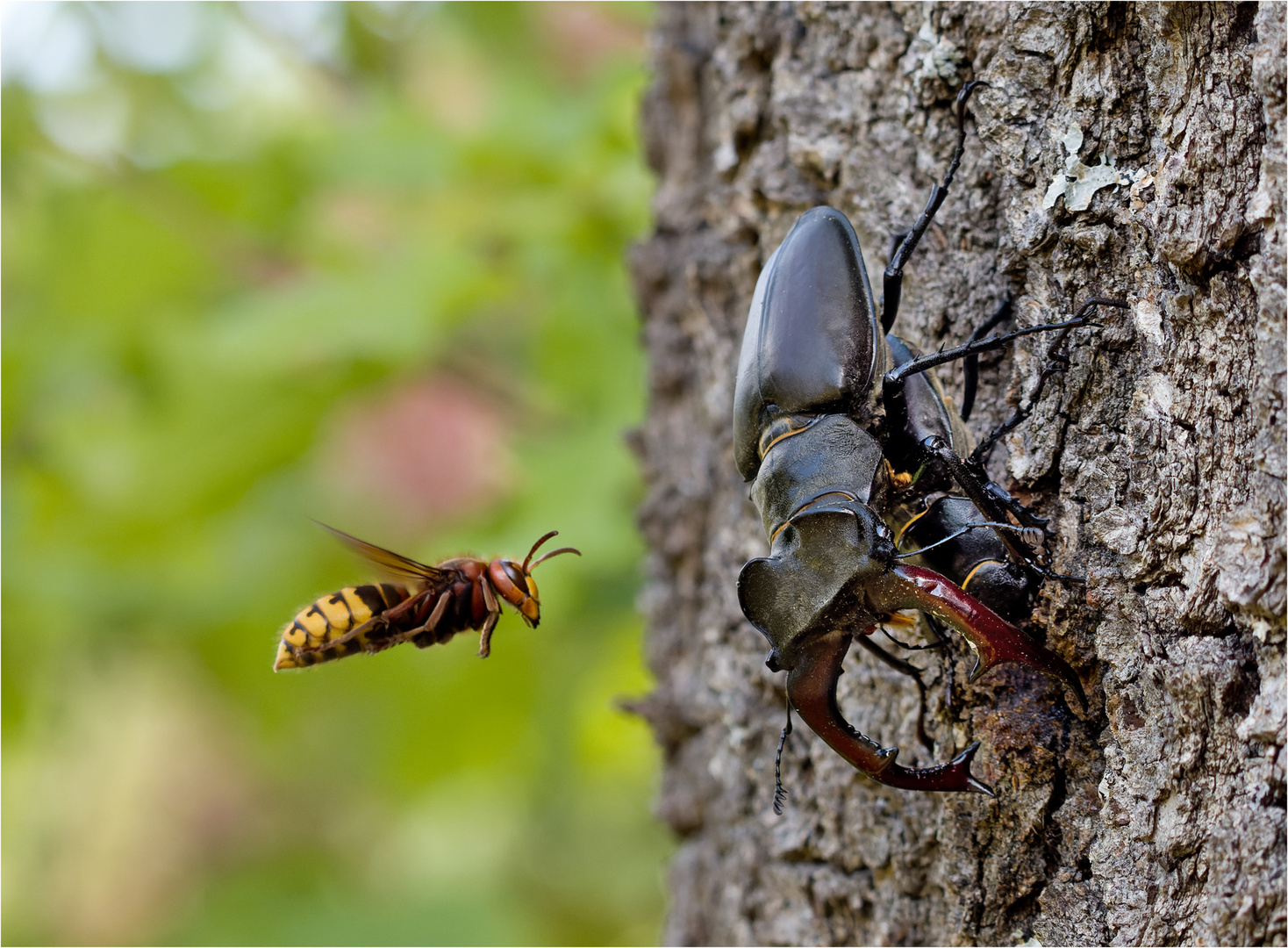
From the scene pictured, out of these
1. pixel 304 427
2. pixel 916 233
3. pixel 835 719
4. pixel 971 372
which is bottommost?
pixel 835 719

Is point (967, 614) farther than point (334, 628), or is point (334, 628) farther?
point (334, 628)

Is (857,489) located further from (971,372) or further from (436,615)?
(436,615)

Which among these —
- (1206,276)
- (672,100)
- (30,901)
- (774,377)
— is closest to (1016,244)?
(1206,276)

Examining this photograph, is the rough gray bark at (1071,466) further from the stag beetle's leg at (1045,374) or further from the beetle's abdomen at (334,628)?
the beetle's abdomen at (334,628)

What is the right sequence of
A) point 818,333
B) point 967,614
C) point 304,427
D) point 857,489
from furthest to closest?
1. point 304,427
2. point 818,333
3. point 857,489
4. point 967,614

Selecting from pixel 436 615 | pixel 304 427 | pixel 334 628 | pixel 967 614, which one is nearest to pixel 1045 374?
pixel 967 614

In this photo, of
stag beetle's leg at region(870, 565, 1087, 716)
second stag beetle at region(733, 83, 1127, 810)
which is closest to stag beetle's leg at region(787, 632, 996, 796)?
second stag beetle at region(733, 83, 1127, 810)

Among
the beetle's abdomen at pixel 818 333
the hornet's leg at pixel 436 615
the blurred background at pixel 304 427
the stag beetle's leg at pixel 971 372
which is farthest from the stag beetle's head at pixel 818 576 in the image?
the blurred background at pixel 304 427
